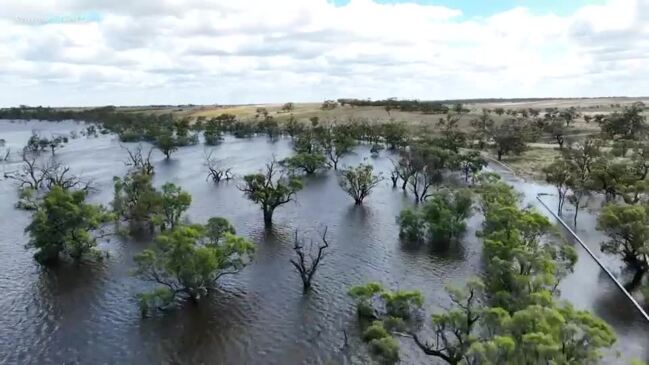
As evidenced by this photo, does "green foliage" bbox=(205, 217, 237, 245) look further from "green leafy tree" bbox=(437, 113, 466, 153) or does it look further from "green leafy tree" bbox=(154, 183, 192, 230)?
"green leafy tree" bbox=(437, 113, 466, 153)

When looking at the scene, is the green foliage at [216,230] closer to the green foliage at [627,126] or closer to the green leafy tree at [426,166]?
the green leafy tree at [426,166]

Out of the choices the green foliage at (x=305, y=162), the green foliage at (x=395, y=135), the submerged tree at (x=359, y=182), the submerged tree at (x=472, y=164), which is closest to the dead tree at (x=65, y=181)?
the green foliage at (x=305, y=162)

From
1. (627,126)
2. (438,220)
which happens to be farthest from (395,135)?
(438,220)

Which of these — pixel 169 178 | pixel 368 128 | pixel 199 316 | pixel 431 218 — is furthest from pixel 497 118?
pixel 199 316

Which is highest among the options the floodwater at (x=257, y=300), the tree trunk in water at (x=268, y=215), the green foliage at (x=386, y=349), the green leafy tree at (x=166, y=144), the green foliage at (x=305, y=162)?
the green leafy tree at (x=166, y=144)

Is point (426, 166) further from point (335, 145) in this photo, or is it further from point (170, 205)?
point (170, 205)

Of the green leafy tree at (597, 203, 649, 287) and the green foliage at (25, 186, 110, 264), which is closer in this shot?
the green leafy tree at (597, 203, 649, 287)

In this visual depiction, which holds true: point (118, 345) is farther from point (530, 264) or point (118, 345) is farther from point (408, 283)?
point (530, 264)

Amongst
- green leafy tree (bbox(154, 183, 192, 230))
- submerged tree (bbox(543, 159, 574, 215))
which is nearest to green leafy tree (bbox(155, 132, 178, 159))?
green leafy tree (bbox(154, 183, 192, 230))
